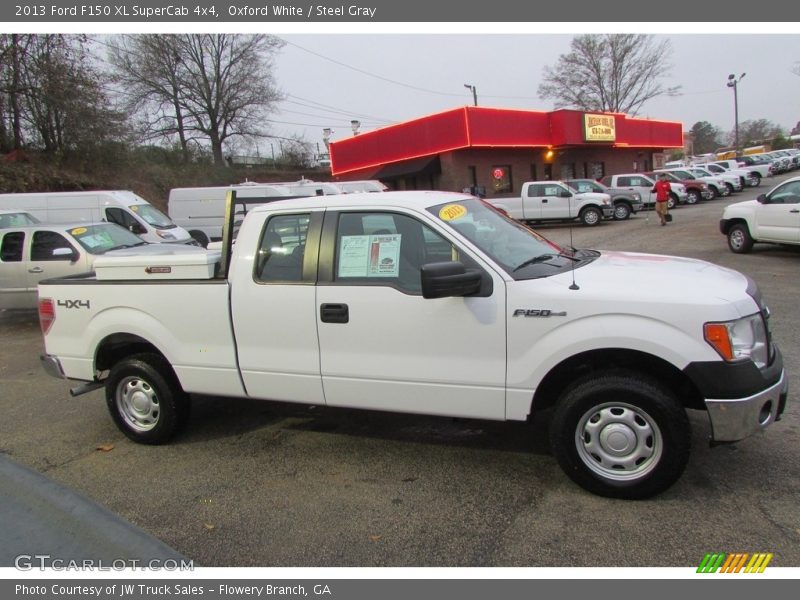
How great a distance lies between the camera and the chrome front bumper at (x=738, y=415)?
3121mm

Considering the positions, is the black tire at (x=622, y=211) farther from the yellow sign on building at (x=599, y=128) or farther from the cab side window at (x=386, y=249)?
the cab side window at (x=386, y=249)

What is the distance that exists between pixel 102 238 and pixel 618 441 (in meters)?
9.67

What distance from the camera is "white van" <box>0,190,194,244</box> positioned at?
51.6 ft

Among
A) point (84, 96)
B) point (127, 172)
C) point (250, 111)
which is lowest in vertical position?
point (127, 172)

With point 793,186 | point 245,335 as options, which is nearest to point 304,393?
point 245,335

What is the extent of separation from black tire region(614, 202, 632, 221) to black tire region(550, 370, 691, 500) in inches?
900

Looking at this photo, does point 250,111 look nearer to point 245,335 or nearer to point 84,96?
point 84,96

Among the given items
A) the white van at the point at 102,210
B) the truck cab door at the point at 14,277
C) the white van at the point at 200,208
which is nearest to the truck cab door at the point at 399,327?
the truck cab door at the point at 14,277

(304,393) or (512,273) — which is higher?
(512,273)

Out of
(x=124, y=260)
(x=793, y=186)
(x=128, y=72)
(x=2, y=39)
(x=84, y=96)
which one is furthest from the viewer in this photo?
(x=128, y=72)

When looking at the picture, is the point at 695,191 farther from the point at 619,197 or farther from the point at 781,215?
the point at 781,215

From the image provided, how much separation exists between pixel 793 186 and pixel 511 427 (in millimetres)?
10098

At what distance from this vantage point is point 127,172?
30453mm

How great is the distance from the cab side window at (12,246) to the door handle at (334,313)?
26.9ft
